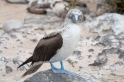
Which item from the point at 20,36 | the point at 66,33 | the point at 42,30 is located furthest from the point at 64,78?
the point at 42,30

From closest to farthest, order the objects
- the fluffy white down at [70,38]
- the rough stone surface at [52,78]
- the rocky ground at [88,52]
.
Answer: the fluffy white down at [70,38] → the rough stone surface at [52,78] → the rocky ground at [88,52]

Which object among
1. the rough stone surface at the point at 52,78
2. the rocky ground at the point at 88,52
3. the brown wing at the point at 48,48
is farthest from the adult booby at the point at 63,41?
the rocky ground at the point at 88,52

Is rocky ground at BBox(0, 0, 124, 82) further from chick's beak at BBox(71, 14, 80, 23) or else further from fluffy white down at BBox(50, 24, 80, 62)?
chick's beak at BBox(71, 14, 80, 23)

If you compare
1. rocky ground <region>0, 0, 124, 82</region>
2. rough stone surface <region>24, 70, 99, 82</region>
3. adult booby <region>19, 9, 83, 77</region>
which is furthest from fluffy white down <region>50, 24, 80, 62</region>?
rocky ground <region>0, 0, 124, 82</region>

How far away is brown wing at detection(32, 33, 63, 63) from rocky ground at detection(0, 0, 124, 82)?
2.52 feet

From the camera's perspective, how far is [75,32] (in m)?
3.44

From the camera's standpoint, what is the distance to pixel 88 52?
5.25 m

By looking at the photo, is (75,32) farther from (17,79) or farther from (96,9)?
(96,9)

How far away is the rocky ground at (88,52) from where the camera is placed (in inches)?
188

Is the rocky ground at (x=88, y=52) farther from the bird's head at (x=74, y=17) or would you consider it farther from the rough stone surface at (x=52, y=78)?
the bird's head at (x=74, y=17)

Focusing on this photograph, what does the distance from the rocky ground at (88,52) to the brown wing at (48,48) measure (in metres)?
0.77

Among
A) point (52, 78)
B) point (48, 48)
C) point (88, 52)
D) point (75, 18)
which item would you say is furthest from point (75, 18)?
point (88, 52)

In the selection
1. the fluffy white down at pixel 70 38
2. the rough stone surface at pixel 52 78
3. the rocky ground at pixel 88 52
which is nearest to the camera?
the fluffy white down at pixel 70 38

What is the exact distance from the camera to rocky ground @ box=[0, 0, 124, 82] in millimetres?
4775
